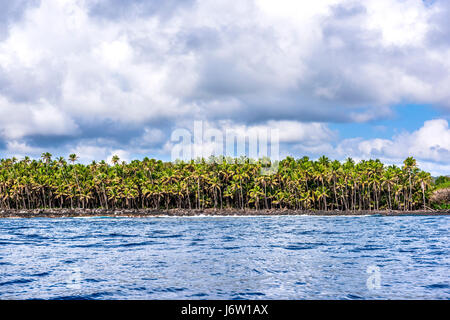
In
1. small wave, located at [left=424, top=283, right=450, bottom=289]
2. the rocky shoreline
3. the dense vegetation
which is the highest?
the dense vegetation

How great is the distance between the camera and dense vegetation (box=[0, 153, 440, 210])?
125 meters

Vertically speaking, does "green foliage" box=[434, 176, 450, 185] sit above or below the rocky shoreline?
above

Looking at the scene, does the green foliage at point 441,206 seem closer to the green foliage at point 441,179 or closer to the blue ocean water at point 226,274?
the green foliage at point 441,179

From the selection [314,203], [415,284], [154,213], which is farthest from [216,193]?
[415,284]

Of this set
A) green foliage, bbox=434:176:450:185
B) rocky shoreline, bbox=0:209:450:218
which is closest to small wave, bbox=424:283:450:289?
rocky shoreline, bbox=0:209:450:218

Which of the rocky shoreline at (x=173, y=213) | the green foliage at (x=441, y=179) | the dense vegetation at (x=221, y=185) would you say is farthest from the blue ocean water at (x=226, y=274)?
the green foliage at (x=441, y=179)

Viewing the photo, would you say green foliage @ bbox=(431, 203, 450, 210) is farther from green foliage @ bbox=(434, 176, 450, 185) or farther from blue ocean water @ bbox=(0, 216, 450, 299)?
blue ocean water @ bbox=(0, 216, 450, 299)

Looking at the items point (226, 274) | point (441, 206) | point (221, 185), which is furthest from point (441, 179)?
point (226, 274)

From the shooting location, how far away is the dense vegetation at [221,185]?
12488 cm

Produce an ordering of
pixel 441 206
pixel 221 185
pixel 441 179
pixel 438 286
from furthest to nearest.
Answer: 1. pixel 441 179
2. pixel 221 185
3. pixel 441 206
4. pixel 438 286

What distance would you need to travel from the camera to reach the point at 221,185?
133m

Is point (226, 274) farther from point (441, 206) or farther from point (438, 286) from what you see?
point (441, 206)
